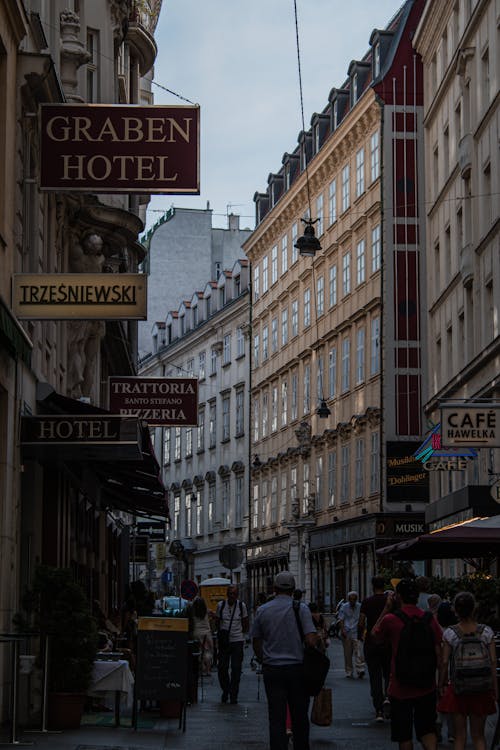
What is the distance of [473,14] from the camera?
3891 cm

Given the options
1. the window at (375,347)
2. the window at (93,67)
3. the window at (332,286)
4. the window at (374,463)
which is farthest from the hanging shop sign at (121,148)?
the window at (332,286)

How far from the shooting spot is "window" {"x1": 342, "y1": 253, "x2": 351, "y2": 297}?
2233 inches

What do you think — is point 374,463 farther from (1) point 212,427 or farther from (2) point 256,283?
(1) point 212,427

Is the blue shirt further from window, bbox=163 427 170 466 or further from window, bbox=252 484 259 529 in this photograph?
window, bbox=163 427 170 466

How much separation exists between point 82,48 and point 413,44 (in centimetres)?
3033

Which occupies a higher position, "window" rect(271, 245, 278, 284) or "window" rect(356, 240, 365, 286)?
"window" rect(271, 245, 278, 284)

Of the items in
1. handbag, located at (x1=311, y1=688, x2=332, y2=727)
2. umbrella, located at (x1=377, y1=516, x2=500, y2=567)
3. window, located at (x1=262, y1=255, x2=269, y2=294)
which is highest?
window, located at (x1=262, y1=255, x2=269, y2=294)

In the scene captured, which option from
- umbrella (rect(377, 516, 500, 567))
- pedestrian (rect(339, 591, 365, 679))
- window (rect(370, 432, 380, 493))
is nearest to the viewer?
A: umbrella (rect(377, 516, 500, 567))

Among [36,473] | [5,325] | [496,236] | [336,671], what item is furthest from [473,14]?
[5,325]

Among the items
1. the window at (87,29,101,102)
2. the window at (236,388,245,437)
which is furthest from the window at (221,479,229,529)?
the window at (87,29,101,102)

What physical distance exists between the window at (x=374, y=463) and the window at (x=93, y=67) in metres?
27.8

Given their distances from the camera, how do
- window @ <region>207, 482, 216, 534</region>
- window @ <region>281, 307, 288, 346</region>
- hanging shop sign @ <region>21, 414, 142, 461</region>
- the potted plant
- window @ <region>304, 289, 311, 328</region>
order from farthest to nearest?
window @ <region>207, 482, 216, 534</region> → window @ <region>281, 307, 288, 346</region> → window @ <region>304, 289, 311, 328</region> → hanging shop sign @ <region>21, 414, 142, 461</region> → the potted plant

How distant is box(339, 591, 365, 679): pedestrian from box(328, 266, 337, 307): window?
2999cm

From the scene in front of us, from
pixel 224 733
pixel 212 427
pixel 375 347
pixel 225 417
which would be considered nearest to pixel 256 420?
pixel 225 417
